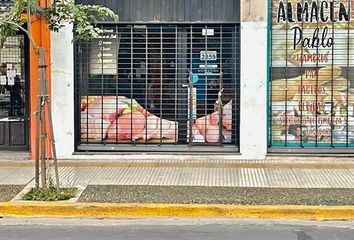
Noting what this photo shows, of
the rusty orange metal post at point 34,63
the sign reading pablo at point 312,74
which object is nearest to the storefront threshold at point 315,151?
the sign reading pablo at point 312,74

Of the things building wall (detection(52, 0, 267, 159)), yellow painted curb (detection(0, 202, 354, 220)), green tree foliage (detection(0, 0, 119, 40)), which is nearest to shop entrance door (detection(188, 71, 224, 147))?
building wall (detection(52, 0, 267, 159))

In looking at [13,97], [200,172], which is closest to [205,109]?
[200,172]

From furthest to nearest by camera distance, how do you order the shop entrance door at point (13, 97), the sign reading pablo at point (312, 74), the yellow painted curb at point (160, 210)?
1. the shop entrance door at point (13, 97)
2. the sign reading pablo at point (312, 74)
3. the yellow painted curb at point (160, 210)

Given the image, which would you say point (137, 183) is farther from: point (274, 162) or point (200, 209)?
point (274, 162)

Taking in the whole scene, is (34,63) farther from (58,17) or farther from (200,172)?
(200,172)

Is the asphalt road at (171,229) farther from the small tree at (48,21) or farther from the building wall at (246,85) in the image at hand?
the building wall at (246,85)

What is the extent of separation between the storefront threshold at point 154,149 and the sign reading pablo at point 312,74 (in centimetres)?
104

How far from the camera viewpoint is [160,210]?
8031mm

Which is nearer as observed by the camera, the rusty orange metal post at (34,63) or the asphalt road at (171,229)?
the asphalt road at (171,229)

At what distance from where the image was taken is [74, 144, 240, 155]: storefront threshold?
1195cm

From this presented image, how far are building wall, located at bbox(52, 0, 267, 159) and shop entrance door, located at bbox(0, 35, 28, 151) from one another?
80cm

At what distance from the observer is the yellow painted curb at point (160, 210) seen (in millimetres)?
7957

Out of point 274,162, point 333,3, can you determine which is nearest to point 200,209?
point 274,162

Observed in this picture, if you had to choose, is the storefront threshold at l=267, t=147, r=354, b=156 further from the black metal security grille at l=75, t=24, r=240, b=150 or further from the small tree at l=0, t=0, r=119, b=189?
the small tree at l=0, t=0, r=119, b=189
